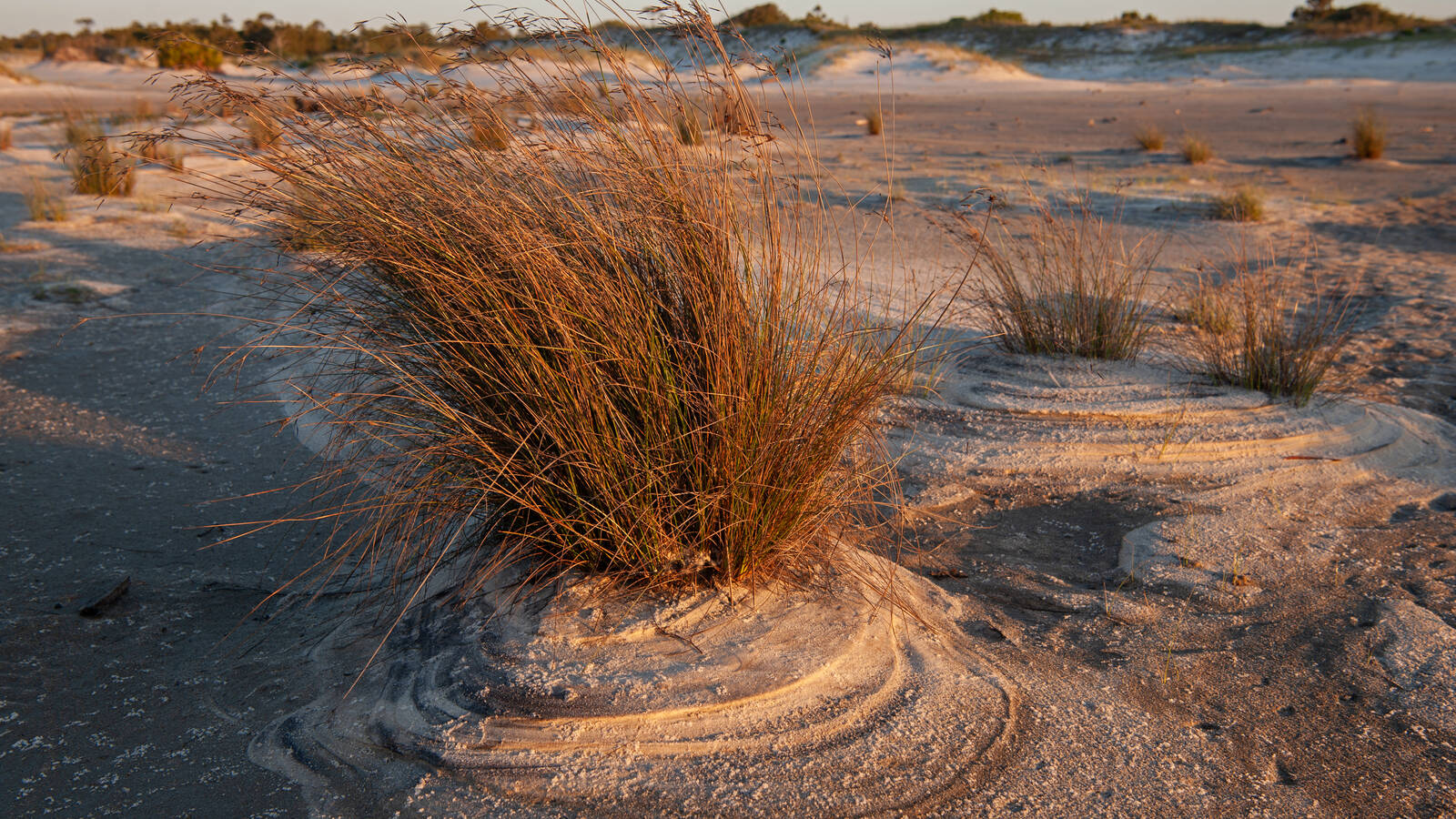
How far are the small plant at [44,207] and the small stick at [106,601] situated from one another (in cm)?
732

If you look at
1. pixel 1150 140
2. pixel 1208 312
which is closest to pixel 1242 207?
pixel 1208 312

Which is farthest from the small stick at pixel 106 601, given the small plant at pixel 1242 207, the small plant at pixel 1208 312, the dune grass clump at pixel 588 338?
the small plant at pixel 1242 207

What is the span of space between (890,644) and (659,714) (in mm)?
693

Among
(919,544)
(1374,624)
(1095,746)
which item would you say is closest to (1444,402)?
(1374,624)

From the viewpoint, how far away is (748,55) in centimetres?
239

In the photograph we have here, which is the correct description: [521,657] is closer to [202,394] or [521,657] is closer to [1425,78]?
[202,394]

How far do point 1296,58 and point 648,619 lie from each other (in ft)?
122

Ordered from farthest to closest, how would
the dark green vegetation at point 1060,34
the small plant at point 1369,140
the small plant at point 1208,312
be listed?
the dark green vegetation at point 1060,34, the small plant at point 1369,140, the small plant at point 1208,312

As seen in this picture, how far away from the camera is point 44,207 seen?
8.72 m

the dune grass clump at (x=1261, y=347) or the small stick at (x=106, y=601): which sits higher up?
the dune grass clump at (x=1261, y=347)

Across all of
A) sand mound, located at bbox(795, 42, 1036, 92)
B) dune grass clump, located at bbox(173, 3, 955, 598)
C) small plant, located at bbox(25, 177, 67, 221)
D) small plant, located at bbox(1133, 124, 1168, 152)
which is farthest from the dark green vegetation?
dune grass clump, located at bbox(173, 3, 955, 598)

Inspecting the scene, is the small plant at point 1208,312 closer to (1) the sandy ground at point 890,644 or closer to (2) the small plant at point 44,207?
(1) the sandy ground at point 890,644

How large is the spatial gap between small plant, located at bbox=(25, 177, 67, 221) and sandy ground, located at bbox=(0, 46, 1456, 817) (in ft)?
14.6

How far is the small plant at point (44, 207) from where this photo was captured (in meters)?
8.65
